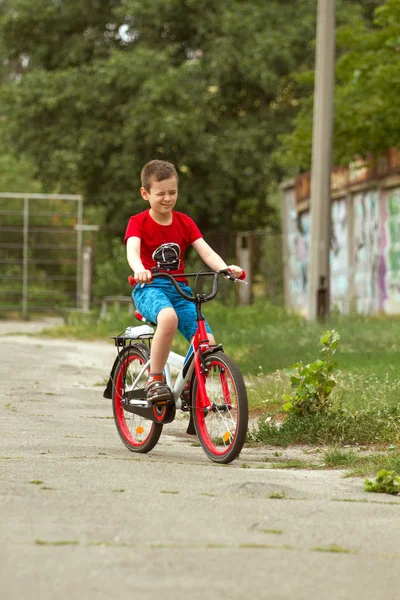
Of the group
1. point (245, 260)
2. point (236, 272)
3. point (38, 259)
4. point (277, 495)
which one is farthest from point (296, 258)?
point (277, 495)

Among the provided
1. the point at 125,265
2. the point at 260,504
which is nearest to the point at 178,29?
the point at 125,265

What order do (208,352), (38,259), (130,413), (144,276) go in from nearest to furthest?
(144,276), (208,352), (130,413), (38,259)

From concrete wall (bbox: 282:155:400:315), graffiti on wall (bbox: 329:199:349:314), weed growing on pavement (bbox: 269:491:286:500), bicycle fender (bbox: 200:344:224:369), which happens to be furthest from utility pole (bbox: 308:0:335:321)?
weed growing on pavement (bbox: 269:491:286:500)

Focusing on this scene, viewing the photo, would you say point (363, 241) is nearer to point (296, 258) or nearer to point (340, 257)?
point (340, 257)

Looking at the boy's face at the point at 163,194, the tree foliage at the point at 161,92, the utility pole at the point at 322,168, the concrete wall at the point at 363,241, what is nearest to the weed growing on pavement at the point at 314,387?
the boy's face at the point at 163,194

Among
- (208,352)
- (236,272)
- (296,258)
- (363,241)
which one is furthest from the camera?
(296,258)

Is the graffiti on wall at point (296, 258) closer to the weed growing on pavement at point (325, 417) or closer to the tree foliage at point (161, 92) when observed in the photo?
the tree foliage at point (161, 92)

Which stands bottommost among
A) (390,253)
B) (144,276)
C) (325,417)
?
(325,417)

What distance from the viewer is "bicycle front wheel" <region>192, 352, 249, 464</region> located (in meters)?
6.58

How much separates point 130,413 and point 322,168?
10.2m

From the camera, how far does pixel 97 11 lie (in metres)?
34.8

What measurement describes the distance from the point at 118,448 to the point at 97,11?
28740 mm

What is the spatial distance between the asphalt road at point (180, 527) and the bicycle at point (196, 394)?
13 cm

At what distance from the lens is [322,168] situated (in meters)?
17.4
